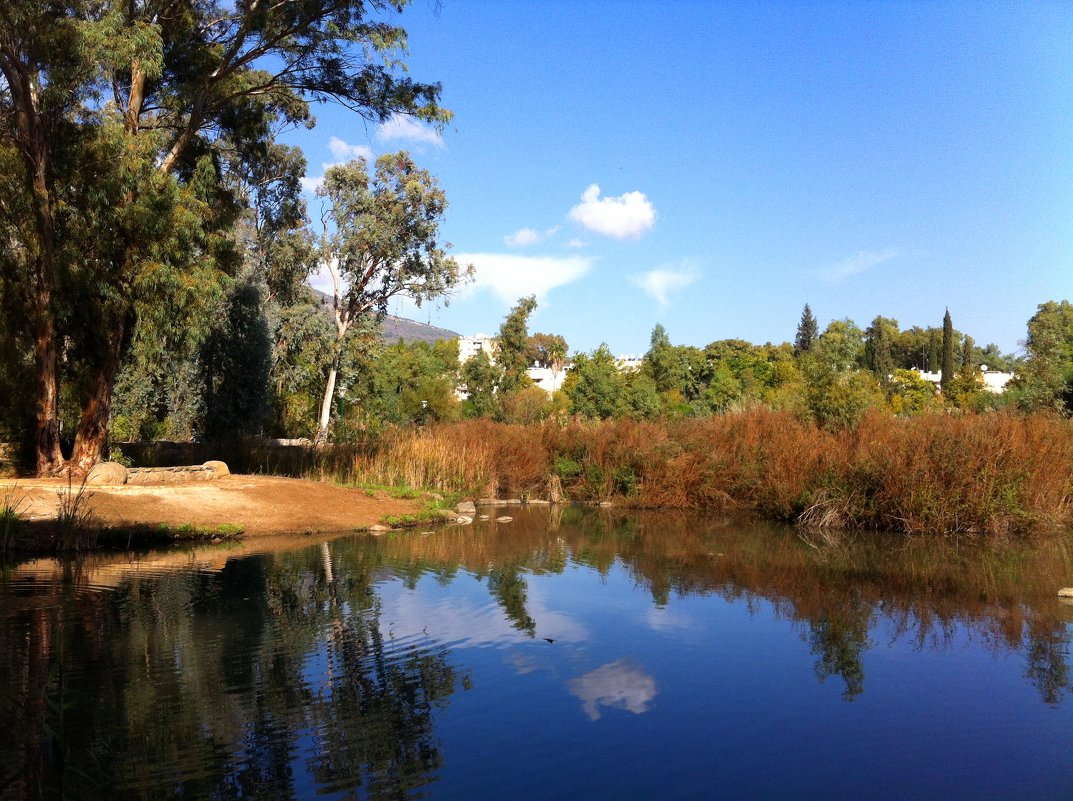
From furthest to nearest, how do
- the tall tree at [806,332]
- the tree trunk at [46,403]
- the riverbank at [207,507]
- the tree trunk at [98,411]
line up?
the tall tree at [806,332] < the tree trunk at [98,411] < the tree trunk at [46,403] < the riverbank at [207,507]

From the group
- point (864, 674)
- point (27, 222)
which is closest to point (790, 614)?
point (864, 674)

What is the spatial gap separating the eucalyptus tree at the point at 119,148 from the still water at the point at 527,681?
6183mm

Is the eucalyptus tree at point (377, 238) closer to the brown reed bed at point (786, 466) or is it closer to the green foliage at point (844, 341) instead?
the brown reed bed at point (786, 466)

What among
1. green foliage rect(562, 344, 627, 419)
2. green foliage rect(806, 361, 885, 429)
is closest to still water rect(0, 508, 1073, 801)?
green foliage rect(806, 361, 885, 429)

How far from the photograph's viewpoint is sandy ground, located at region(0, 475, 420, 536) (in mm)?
14188

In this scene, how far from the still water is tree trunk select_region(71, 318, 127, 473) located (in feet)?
18.2

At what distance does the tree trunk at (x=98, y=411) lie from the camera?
1705 centimetres

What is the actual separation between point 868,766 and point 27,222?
1684 centimetres

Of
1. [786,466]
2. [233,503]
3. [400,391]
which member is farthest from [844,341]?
[233,503]

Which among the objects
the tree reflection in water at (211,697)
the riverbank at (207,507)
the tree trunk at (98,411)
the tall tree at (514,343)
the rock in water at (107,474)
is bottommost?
the tree reflection in water at (211,697)

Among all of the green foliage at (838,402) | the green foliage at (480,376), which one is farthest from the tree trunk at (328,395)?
the green foliage at (838,402)

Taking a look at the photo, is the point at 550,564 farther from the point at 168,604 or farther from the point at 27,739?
the point at 27,739

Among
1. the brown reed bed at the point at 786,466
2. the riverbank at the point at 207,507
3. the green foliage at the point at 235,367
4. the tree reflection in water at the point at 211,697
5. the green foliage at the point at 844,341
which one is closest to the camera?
the tree reflection in water at the point at 211,697

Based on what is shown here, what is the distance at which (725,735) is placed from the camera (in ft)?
19.9
